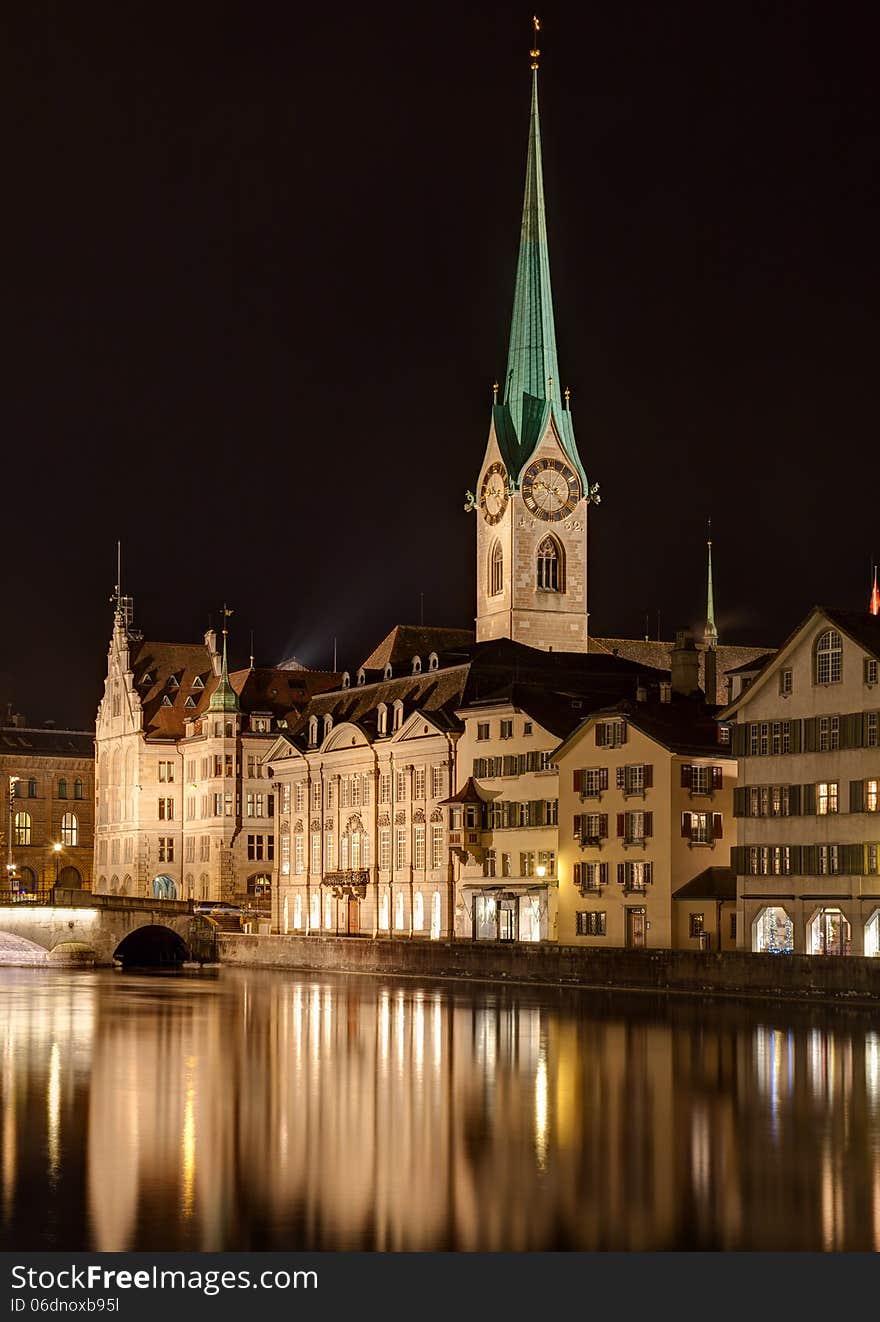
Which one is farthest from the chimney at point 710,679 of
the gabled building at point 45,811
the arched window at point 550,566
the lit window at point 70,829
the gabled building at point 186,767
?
the lit window at point 70,829

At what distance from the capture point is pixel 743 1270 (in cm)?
2702

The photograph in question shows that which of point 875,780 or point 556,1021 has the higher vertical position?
point 875,780

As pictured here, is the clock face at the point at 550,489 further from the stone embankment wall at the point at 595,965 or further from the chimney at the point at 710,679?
the stone embankment wall at the point at 595,965

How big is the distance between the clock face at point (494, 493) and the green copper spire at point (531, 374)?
Result: 5.38ft

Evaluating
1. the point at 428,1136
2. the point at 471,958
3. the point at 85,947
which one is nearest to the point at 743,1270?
the point at 428,1136

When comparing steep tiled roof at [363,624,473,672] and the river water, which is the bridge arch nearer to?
steep tiled roof at [363,624,473,672]

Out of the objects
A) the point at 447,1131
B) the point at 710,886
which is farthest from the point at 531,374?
the point at 447,1131

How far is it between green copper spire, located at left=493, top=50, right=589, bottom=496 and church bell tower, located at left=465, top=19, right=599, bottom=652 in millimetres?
66

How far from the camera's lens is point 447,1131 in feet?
130

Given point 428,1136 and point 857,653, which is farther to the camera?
point 857,653

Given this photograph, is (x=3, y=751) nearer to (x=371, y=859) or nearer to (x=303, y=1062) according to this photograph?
(x=371, y=859)

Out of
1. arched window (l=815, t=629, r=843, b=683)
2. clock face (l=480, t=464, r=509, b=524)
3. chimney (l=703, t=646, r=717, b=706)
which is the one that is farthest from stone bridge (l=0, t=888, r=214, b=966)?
arched window (l=815, t=629, r=843, b=683)

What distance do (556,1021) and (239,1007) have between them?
1506 cm

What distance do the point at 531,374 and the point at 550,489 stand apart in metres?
7.73
